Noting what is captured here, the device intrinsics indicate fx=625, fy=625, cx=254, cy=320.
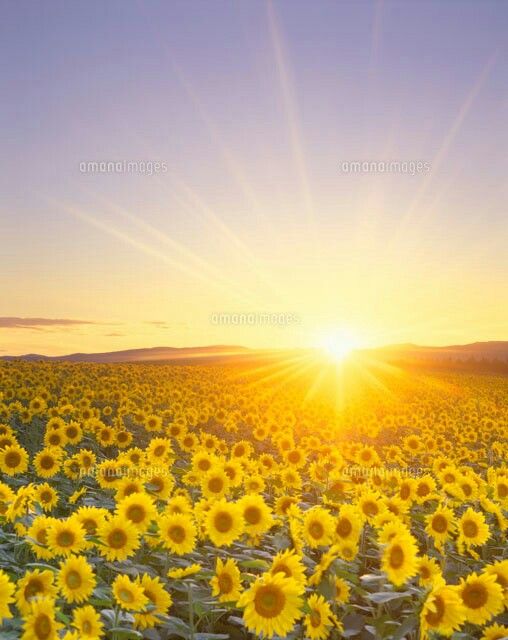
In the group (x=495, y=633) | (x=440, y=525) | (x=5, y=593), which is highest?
(x=5, y=593)

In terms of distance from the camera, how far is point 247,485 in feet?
26.4

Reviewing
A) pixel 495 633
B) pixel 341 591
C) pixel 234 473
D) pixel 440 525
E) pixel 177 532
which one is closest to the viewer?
pixel 495 633

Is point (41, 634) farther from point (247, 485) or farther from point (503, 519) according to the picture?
point (503, 519)

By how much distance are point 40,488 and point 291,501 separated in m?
2.98

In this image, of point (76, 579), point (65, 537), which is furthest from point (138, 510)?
point (76, 579)

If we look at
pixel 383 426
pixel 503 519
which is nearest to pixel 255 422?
pixel 383 426

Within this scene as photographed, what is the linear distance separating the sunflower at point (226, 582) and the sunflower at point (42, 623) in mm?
1526

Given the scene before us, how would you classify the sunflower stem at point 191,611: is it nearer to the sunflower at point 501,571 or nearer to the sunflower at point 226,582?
the sunflower at point 226,582

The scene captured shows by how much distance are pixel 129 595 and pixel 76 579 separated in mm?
406

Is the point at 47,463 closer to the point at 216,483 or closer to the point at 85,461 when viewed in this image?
the point at 85,461

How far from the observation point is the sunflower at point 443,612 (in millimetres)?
4301

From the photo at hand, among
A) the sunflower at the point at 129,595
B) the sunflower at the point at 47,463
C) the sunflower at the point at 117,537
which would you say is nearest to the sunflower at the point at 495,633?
the sunflower at the point at 129,595

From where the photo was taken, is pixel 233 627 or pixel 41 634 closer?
pixel 41 634

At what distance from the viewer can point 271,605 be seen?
4121mm
